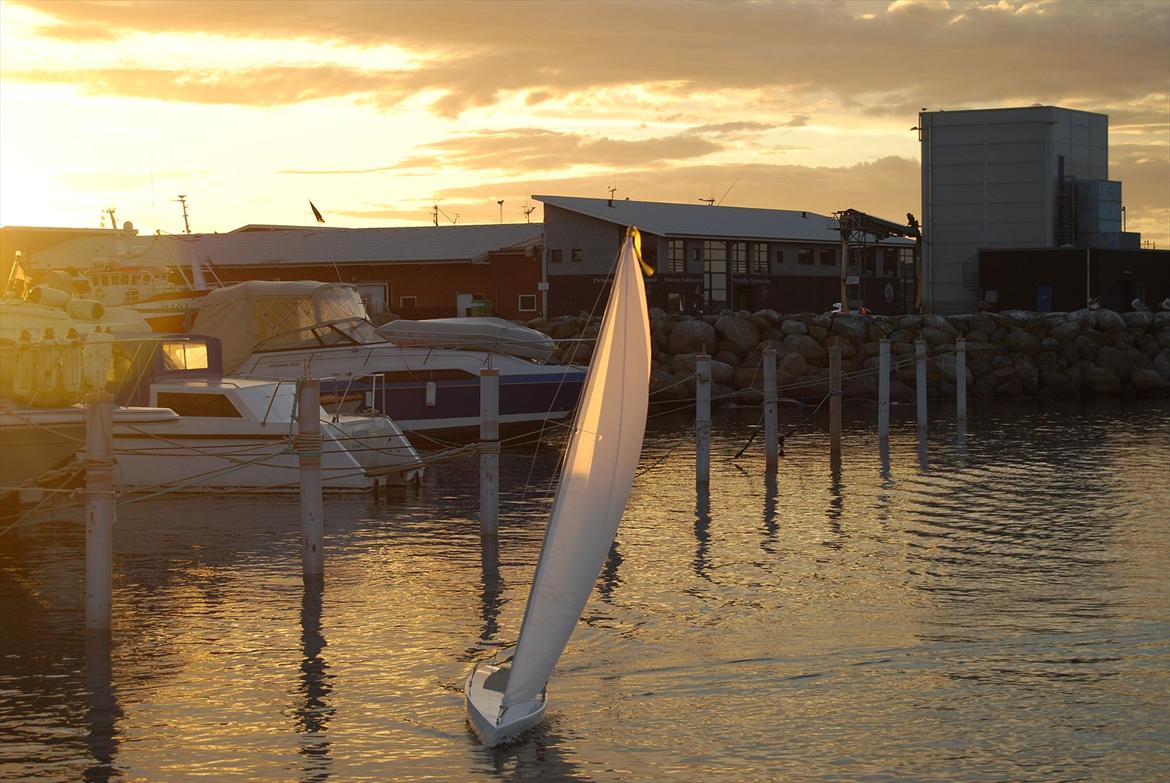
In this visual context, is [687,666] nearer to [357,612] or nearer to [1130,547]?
[357,612]

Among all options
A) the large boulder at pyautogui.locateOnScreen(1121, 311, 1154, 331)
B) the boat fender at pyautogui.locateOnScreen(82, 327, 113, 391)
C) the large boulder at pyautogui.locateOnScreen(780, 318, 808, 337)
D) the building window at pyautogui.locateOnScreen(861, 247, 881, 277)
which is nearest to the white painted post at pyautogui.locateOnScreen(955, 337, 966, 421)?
the large boulder at pyautogui.locateOnScreen(780, 318, 808, 337)

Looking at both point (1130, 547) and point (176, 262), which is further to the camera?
point (176, 262)

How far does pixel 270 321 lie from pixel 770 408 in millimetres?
14004

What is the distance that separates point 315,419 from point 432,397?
60.3 feet

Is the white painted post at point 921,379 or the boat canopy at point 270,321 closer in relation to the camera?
the boat canopy at point 270,321

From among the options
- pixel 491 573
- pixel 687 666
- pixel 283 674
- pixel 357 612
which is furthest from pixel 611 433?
pixel 491 573

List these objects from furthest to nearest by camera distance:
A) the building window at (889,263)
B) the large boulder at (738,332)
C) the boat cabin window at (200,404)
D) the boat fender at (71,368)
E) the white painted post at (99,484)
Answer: the building window at (889,263), the large boulder at (738,332), the boat cabin window at (200,404), the boat fender at (71,368), the white painted post at (99,484)

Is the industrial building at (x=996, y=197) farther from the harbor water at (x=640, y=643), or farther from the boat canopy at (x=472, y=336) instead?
the harbor water at (x=640, y=643)

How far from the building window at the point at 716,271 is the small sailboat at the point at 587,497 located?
208 feet

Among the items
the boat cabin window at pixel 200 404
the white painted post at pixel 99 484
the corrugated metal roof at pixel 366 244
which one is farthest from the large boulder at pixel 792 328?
the white painted post at pixel 99 484

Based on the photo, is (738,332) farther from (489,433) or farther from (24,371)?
(489,433)

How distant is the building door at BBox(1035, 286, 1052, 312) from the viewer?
70688 mm

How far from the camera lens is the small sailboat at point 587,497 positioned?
41.1ft

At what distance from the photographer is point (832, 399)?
110 ft
